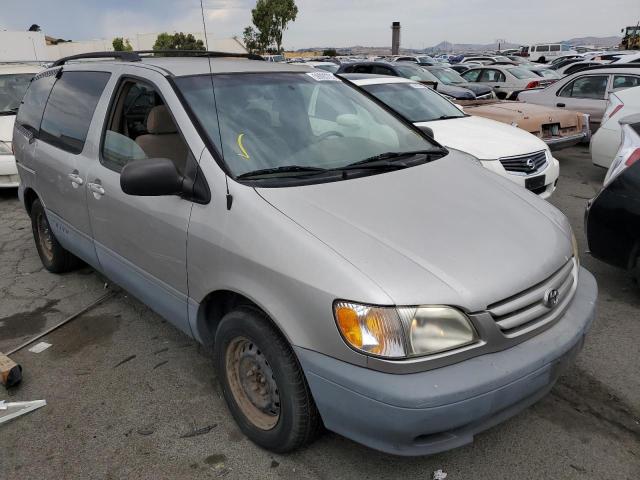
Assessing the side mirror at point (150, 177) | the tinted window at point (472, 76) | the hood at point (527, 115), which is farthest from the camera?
the tinted window at point (472, 76)

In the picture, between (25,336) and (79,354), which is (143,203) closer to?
(79,354)

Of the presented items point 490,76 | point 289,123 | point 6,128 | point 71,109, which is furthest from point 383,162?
point 490,76

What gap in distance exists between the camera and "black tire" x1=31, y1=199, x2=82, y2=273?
4453 millimetres

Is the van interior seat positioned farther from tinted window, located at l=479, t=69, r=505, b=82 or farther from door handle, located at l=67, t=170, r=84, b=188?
tinted window, located at l=479, t=69, r=505, b=82

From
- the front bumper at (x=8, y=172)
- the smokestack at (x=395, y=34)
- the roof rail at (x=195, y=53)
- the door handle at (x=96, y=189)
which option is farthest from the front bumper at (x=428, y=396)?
the smokestack at (x=395, y=34)

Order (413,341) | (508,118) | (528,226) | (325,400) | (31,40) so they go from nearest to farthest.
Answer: (413,341) < (325,400) < (528,226) < (508,118) < (31,40)

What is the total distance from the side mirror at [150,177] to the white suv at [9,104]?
5.62 meters

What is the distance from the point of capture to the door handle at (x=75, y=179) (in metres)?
3.44

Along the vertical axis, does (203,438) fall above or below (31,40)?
below

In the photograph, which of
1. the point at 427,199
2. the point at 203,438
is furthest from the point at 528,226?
the point at 203,438

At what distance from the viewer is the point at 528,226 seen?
98.3 inches

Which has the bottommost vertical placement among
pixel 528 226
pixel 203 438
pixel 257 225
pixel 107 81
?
pixel 203 438

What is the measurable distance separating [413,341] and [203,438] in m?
1.29

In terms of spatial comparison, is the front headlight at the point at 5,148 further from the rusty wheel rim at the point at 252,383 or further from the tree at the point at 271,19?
the tree at the point at 271,19
